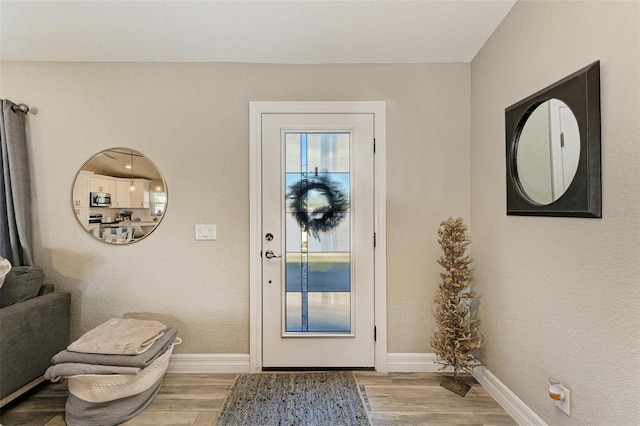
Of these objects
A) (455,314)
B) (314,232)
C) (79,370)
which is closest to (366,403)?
(455,314)

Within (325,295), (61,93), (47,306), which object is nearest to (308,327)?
(325,295)

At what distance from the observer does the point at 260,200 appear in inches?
95.3

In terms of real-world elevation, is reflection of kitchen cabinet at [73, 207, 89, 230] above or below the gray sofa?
above

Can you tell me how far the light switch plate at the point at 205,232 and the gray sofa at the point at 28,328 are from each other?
105 centimetres

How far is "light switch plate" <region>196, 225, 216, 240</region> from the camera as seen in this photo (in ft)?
7.97

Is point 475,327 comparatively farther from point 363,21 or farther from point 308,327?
point 363,21

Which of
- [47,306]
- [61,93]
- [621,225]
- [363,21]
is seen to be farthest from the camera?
[61,93]

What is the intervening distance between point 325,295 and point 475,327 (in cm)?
111

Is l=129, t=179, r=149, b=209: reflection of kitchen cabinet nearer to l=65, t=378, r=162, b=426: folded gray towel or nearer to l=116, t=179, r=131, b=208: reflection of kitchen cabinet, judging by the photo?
l=116, t=179, r=131, b=208: reflection of kitchen cabinet

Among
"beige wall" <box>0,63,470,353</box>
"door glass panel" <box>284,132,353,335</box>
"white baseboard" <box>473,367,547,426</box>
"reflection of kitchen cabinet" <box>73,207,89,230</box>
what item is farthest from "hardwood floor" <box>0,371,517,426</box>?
"reflection of kitchen cabinet" <box>73,207,89,230</box>

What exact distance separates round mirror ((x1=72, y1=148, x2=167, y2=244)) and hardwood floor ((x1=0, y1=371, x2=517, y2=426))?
3.63ft

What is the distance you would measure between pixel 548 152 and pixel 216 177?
7.04 feet

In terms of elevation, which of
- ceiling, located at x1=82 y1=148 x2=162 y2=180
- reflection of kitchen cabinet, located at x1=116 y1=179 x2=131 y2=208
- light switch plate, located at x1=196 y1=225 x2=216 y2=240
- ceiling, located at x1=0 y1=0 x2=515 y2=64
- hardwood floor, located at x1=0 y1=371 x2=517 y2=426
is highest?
ceiling, located at x1=0 y1=0 x2=515 y2=64

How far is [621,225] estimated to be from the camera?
3.94 ft
